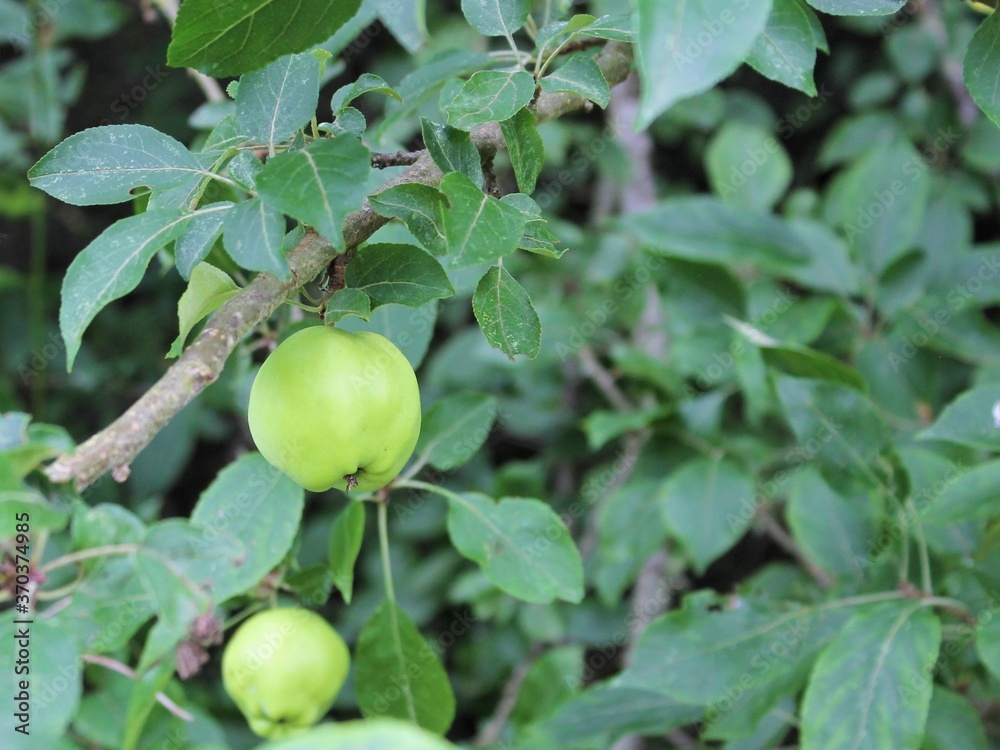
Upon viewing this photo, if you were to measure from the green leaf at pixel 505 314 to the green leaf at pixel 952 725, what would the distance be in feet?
2.18

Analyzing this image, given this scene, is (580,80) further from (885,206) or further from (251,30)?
(885,206)

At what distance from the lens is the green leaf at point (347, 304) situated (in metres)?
0.63

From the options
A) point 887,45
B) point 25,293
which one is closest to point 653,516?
point 887,45

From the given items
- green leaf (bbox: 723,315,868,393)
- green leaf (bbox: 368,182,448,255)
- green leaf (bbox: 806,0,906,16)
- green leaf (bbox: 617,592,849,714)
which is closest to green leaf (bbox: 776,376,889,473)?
green leaf (bbox: 723,315,868,393)

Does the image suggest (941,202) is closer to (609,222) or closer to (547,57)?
(609,222)

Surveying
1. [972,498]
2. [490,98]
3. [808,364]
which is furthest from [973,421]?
[490,98]

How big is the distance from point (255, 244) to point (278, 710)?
54 cm

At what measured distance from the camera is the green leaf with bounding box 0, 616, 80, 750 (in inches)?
20.4

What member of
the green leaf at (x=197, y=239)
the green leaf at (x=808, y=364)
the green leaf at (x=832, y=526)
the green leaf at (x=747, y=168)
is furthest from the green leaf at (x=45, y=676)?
the green leaf at (x=747, y=168)

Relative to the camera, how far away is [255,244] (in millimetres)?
544

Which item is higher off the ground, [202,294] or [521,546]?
[202,294]

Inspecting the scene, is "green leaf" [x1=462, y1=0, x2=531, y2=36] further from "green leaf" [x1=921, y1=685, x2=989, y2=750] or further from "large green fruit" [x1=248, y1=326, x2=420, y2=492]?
"green leaf" [x1=921, y1=685, x2=989, y2=750]

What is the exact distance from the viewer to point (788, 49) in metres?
0.66

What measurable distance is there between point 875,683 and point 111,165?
774 mm
